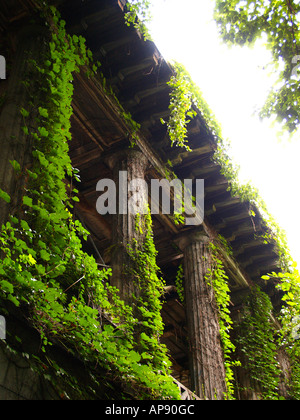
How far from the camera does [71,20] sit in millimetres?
7164

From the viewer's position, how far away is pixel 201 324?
8477 millimetres

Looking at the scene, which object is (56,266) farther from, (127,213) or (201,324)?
(201,324)

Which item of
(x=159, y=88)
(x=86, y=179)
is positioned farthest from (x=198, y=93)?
(x=86, y=179)

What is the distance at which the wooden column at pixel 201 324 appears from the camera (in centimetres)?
780

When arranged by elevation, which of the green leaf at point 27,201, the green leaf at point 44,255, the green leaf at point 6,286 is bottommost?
the green leaf at point 6,286

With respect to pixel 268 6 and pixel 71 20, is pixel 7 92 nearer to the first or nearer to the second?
pixel 71 20

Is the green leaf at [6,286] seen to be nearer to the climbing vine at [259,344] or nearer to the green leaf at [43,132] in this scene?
the green leaf at [43,132]

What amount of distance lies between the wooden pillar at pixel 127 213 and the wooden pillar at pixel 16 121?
7.79ft

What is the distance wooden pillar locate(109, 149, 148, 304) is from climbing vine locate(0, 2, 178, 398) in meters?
0.80

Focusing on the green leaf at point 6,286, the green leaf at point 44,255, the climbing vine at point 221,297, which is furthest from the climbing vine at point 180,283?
the green leaf at point 6,286

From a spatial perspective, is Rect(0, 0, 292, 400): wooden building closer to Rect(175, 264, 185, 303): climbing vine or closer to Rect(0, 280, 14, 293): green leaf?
Rect(175, 264, 185, 303): climbing vine

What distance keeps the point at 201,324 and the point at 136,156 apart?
327 cm
